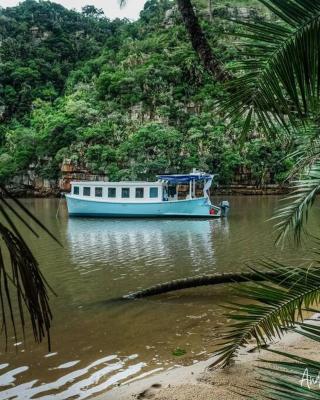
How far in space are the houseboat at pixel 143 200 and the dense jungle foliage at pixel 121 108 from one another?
4.56m

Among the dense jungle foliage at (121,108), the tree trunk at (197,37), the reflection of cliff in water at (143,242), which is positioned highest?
the dense jungle foliage at (121,108)

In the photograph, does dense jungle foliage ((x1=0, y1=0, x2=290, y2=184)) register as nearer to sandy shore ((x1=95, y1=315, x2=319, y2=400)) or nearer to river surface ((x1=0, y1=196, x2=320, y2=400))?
river surface ((x1=0, y1=196, x2=320, y2=400))

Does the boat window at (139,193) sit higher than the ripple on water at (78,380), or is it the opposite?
the boat window at (139,193)

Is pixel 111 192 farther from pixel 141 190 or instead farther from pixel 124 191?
pixel 141 190

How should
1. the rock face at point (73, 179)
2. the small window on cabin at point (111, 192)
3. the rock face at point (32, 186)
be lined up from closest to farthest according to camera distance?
1. the small window on cabin at point (111, 192)
2. the rock face at point (73, 179)
3. the rock face at point (32, 186)

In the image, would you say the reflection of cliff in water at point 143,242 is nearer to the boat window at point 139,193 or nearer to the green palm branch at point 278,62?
the boat window at point 139,193

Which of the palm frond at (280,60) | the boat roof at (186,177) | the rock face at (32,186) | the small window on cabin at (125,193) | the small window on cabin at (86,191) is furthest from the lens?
the rock face at (32,186)

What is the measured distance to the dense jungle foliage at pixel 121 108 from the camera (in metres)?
36.8

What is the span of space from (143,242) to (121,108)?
3097 centimetres

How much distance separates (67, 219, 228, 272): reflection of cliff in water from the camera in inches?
460

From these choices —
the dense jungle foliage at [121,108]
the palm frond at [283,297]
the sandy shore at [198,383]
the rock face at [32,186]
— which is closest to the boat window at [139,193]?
the dense jungle foliage at [121,108]

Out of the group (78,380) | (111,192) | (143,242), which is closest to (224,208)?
(111,192)

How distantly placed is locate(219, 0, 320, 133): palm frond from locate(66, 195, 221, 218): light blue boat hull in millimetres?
21000

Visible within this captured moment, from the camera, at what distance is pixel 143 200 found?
23.4m
